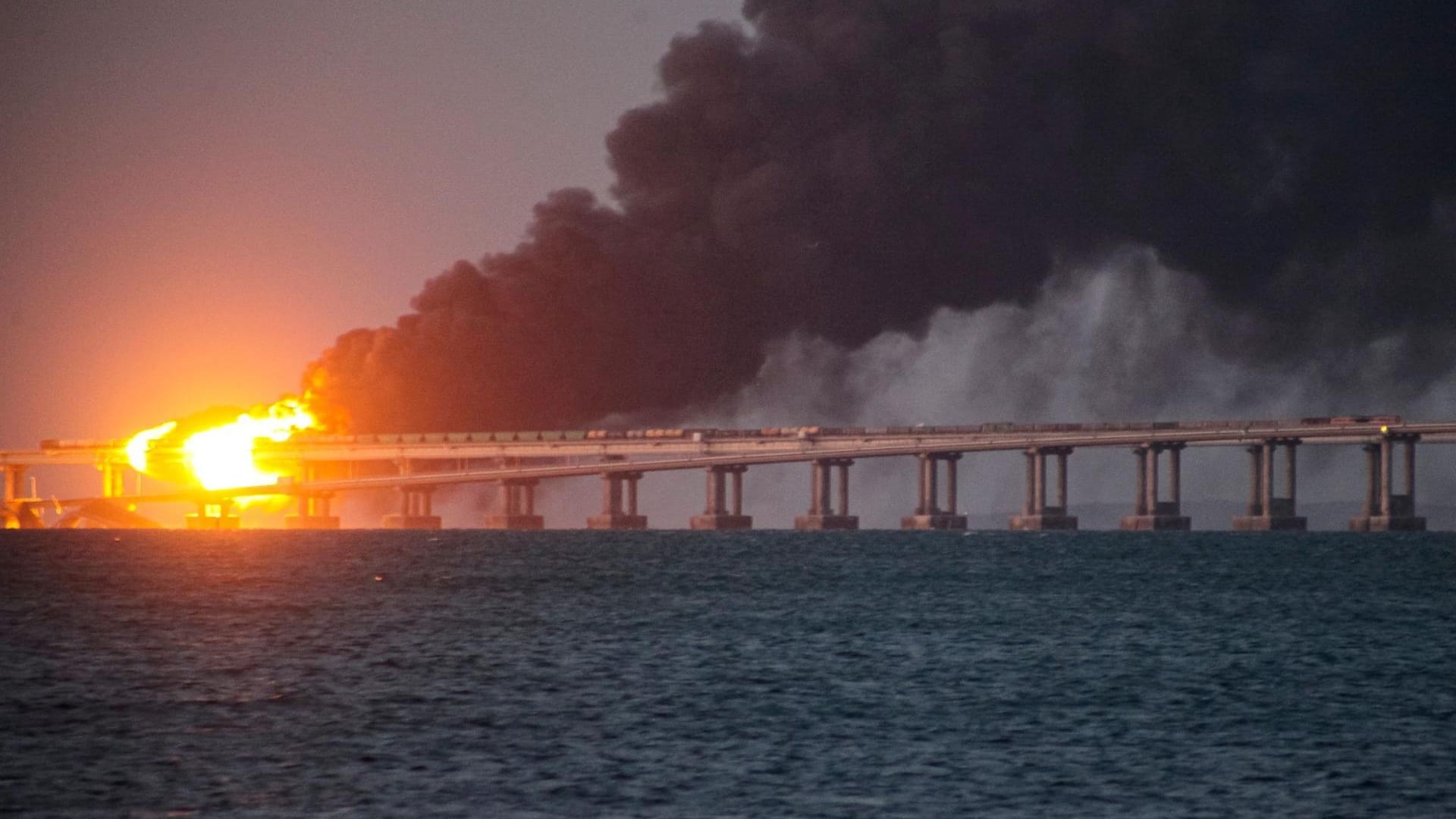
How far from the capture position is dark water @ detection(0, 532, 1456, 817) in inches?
1770

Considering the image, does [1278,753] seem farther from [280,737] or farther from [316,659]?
[316,659]

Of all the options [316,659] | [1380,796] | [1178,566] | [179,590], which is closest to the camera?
[1380,796]

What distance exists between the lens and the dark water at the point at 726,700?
148ft

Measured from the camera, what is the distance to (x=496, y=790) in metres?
45.0

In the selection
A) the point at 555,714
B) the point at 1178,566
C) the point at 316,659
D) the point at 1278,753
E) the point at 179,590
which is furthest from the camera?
the point at 1178,566

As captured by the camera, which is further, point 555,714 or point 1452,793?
point 555,714

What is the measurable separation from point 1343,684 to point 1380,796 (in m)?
21.5

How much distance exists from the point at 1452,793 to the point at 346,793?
2241 centimetres

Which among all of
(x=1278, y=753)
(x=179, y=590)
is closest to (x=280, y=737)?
(x=1278, y=753)

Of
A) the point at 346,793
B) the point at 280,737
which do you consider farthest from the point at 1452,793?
the point at 280,737

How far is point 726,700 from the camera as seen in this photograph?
2379 inches

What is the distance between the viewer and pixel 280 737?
52781mm

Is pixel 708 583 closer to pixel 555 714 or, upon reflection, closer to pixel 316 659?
pixel 316 659

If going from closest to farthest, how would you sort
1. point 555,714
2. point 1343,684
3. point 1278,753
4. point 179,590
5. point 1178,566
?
point 1278,753, point 555,714, point 1343,684, point 179,590, point 1178,566
